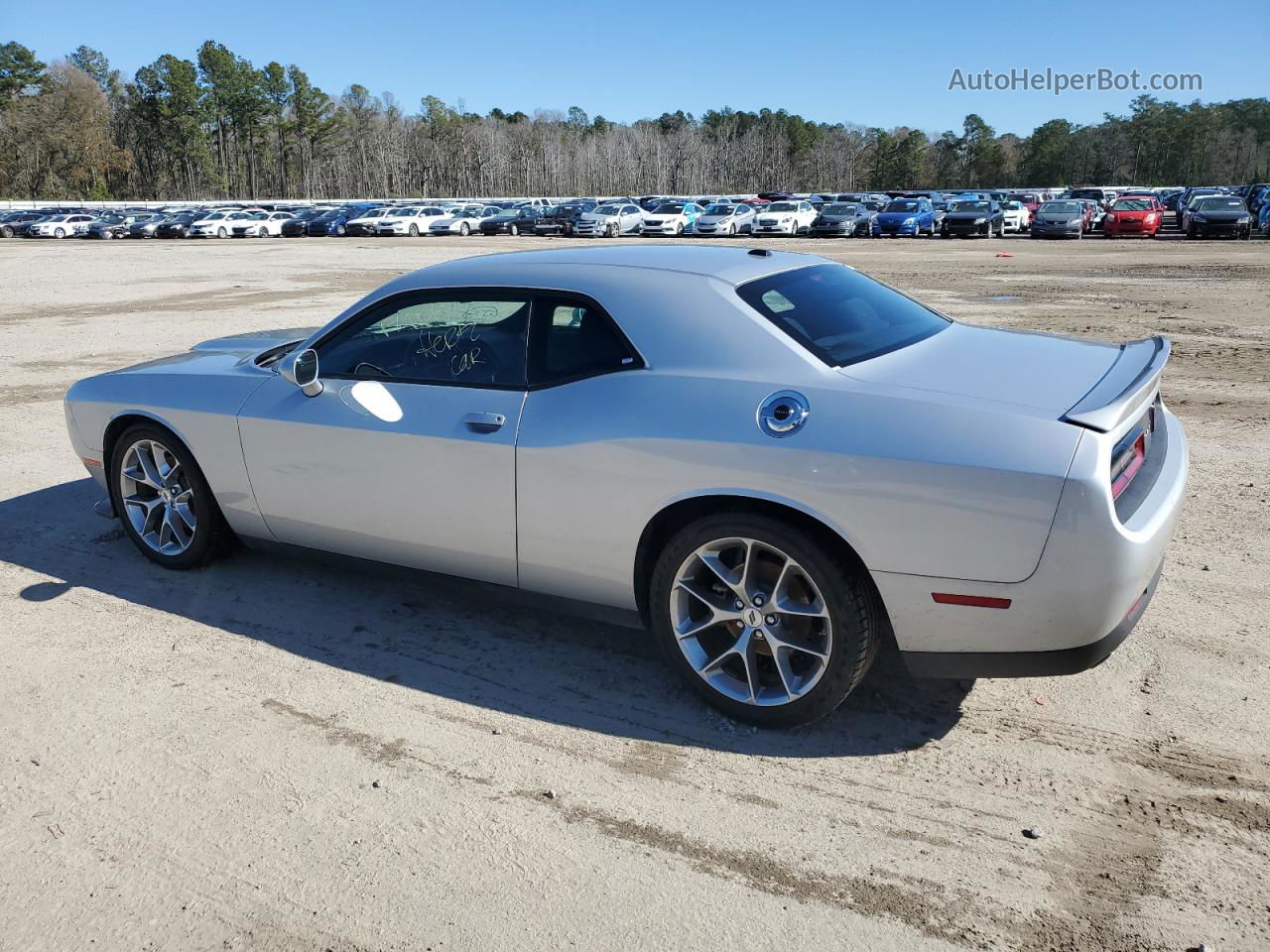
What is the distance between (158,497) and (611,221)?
41.5m

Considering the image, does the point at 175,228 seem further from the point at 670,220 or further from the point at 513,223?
the point at 670,220

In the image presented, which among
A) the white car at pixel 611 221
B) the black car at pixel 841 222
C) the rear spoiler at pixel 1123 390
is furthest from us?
the white car at pixel 611 221

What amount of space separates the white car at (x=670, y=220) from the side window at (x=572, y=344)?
42109 millimetres

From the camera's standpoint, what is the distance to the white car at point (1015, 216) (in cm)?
4219

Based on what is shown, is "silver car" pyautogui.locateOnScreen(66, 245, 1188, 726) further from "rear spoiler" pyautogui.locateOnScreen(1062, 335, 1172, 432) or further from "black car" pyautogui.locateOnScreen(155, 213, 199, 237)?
"black car" pyautogui.locateOnScreen(155, 213, 199, 237)

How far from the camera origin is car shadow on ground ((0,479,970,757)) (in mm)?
3496

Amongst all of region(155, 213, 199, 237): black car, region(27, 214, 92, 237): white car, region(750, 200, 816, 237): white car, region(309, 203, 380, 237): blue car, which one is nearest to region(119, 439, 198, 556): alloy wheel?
region(750, 200, 816, 237): white car

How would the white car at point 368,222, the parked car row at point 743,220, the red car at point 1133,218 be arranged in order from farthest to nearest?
1. the white car at point 368,222
2. the parked car row at point 743,220
3. the red car at point 1133,218

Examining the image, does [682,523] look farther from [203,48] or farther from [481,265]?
[203,48]

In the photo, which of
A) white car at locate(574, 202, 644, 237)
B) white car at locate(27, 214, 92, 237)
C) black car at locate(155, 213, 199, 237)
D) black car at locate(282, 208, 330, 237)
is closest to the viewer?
white car at locate(574, 202, 644, 237)

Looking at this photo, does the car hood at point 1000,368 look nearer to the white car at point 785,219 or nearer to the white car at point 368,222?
the white car at point 785,219

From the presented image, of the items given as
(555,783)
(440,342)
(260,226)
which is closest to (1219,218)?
(440,342)

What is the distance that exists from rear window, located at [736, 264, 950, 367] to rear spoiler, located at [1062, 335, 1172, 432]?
72cm

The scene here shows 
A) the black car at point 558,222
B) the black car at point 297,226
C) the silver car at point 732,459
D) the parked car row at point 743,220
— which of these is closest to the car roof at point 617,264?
the silver car at point 732,459
